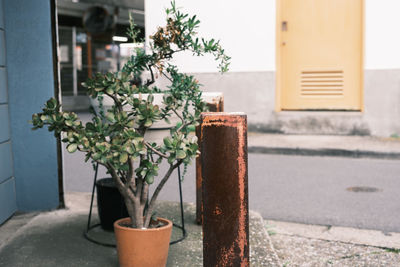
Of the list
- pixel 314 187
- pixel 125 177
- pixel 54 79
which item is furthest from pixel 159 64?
pixel 314 187

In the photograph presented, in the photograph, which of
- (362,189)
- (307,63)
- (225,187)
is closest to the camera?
(225,187)

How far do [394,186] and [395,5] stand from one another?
402 cm

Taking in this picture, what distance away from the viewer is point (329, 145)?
25.4 ft

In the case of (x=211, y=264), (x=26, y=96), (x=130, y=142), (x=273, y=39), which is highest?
(x=273, y=39)

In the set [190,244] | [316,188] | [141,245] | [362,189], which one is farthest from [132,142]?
[362,189]

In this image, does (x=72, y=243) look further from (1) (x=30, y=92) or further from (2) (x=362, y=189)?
(2) (x=362, y=189)

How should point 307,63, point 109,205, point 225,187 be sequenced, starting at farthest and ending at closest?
point 307,63 < point 109,205 < point 225,187

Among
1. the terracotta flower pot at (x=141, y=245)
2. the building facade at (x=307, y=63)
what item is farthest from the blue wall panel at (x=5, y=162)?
Result: the building facade at (x=307, y=63)

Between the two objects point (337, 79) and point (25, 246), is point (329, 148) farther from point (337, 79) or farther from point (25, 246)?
point (25, 246)

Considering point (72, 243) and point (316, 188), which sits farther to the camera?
point (316, 188)

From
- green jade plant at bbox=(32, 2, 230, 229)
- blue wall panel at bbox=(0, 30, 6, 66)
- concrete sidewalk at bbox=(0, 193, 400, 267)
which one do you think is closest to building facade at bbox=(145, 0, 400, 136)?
concrete sidewalk at bbox=(0, 193, 400, 267)

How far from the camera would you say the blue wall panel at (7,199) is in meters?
3.54

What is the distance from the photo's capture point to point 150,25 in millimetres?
9398

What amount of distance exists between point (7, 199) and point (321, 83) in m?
Result: 6.54
